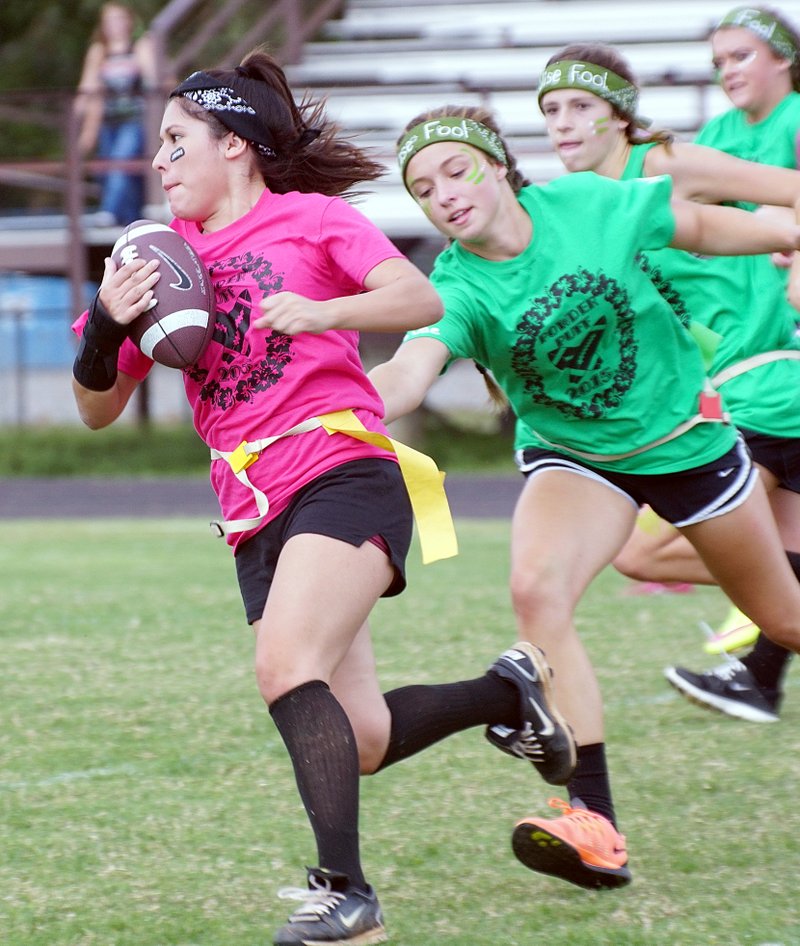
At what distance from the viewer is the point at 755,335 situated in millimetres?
5445

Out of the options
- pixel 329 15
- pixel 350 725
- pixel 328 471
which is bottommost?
pixel 350 725

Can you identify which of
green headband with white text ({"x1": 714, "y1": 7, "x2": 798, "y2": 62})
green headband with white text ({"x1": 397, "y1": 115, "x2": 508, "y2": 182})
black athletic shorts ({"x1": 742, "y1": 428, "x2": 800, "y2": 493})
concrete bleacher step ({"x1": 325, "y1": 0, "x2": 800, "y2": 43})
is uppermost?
concrete bleacher step ({"x1": 325, "y1": 0, "x2": 800, "y2": 43})

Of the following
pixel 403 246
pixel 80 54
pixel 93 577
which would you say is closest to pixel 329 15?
pixel 403 246

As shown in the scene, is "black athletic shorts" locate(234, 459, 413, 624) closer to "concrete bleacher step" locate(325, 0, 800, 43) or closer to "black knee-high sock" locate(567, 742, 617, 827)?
"black knee-high sock" locate(567, 742, 617, 827)

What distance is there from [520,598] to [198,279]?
1134 millimetres

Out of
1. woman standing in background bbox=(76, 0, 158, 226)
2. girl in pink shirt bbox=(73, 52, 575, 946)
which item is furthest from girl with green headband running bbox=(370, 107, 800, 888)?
woman standing in background bbox=(76, 0, 158, 226)

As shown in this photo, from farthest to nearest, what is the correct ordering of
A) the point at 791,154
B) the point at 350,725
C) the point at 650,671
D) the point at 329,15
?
the point at 329,15 < the point at 650,671 < the point at 791,154 < the point at 350,725

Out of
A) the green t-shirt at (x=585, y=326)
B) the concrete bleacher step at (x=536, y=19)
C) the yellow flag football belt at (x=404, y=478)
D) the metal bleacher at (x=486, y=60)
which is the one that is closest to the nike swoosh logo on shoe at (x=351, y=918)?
the yellow flag football belt at (x=404, y=478)

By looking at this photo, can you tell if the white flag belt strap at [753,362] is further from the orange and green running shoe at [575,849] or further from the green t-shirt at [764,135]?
the orange and green running shoe at [575,849]

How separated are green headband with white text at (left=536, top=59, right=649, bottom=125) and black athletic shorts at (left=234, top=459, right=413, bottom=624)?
1.50 m

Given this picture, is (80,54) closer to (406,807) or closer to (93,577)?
(93,577)

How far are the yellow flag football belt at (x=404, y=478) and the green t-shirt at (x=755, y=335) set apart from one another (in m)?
1.94

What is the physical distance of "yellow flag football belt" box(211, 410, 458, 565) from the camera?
345 cm

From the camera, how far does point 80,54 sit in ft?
86.8
